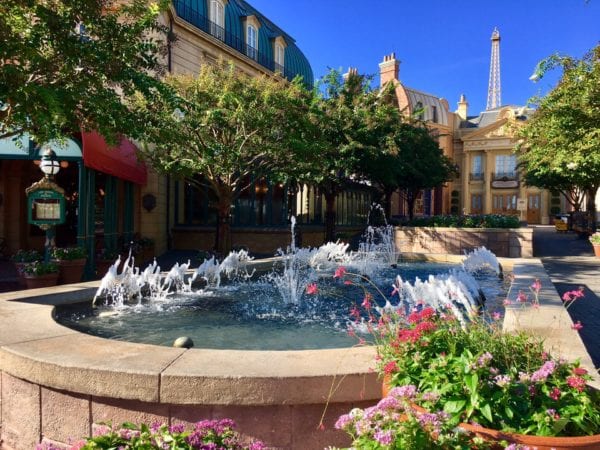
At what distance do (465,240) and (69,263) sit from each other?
43.7ft

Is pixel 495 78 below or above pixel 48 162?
above

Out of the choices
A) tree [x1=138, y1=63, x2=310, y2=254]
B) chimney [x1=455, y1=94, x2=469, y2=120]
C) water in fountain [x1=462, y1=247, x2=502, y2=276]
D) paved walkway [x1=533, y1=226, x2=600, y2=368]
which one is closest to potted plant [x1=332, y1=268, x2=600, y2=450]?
paved walkway [x1=533, y1=226, x2=600, y2=368]

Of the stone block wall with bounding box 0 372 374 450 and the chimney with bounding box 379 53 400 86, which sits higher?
the chimney with bounding box 379 53 400 86

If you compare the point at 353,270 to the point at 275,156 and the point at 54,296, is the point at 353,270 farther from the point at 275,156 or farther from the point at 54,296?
the point at 54,296

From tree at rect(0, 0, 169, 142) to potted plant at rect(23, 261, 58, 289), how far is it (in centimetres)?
301

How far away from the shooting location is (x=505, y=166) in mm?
57094

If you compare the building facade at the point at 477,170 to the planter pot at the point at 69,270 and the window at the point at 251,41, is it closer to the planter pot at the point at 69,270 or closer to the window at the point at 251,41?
the window at the point at 251,41

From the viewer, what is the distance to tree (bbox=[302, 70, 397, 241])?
1647 centimetres

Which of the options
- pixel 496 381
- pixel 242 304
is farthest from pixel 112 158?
pixel 496 381

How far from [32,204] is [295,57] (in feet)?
78.7

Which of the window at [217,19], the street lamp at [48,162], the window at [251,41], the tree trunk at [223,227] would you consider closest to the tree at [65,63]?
the street lamp at [48,162]

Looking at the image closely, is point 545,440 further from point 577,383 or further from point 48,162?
point 48,162

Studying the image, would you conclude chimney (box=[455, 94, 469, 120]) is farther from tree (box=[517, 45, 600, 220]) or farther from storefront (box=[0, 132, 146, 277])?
storefront (box=[0, 132, 146, 277])

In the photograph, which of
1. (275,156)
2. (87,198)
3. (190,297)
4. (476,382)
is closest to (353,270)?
(275,156)
